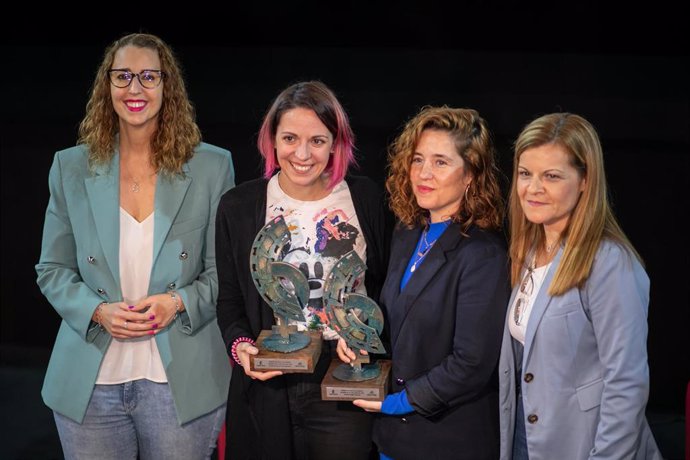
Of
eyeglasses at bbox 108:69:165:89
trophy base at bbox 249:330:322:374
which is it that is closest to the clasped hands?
trophy base at bbox 249:330:322:374

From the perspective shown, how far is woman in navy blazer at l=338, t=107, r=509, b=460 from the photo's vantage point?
2576 mm

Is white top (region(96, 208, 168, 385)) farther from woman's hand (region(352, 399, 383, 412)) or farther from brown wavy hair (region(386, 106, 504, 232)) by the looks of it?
brown wavy hair (region(386, 106, 504, 232))

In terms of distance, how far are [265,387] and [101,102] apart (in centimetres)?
107

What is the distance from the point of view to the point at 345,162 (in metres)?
2.84

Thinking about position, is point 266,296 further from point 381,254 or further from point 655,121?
point 655,121

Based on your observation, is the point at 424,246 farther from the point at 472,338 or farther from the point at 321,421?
the point at 321,421

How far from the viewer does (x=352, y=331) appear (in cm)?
264

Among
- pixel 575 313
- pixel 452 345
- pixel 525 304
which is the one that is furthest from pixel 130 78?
pixel 575 313

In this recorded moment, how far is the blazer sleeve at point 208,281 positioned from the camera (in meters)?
2.96

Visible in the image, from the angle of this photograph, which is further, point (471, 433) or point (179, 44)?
point (179, 44)

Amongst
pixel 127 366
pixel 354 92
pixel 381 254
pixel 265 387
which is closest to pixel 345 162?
pixel 381 254

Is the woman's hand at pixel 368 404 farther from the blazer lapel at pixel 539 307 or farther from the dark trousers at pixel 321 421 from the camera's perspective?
the blazer lapel at pixel 539 307

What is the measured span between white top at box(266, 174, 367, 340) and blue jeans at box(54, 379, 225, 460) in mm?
552

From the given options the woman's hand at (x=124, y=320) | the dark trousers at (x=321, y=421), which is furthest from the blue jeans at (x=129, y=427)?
the dark trousers at (x=321, y=421)
